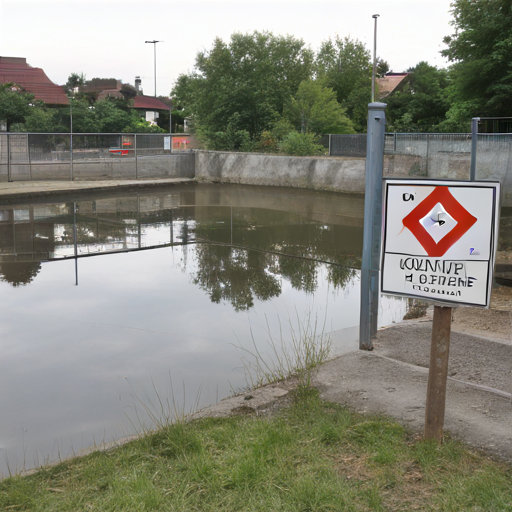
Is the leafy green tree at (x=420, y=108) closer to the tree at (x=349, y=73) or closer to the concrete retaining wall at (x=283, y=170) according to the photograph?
the tree at (x=349, y=73)

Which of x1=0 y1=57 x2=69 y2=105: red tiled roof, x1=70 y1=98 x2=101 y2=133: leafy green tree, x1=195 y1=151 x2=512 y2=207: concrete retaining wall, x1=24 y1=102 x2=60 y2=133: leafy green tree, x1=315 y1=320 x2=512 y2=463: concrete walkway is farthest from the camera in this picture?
x1=0 y1=57 x2=69 y2=105: red tiled roof

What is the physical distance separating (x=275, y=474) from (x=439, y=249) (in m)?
1.73

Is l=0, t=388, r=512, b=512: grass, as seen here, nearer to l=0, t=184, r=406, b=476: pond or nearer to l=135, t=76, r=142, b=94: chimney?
l=0, t=184, r=406, b=476: pond

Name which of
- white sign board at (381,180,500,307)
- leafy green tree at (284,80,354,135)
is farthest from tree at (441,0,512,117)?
white sign board at (381,180,500,307)

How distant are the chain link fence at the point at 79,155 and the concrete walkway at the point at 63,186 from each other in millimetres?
1013

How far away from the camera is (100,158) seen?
30688 millimetres

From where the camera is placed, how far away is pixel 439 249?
4.27 meters

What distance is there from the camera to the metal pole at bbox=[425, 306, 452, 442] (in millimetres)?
4391

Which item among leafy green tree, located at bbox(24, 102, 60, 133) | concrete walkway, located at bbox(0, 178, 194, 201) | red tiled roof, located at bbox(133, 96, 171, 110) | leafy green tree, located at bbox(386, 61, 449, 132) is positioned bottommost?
concrete walkway, located at bbox(0, 178, 194, 201)

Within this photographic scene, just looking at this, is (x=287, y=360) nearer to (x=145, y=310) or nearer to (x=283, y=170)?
(x=145, y=310)

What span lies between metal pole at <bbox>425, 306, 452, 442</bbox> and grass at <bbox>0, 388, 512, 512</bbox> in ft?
0.44

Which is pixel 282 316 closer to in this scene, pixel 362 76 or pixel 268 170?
pixel 268 170

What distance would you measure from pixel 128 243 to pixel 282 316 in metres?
6.92

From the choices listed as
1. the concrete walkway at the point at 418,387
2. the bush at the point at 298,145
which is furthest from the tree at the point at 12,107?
the concrete walkway at the point at 418,387
